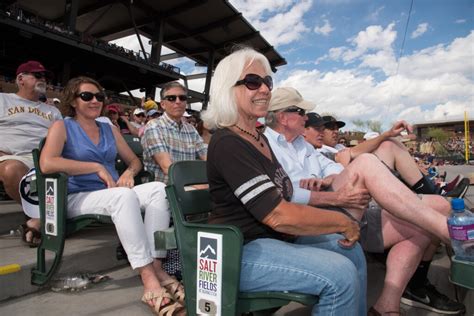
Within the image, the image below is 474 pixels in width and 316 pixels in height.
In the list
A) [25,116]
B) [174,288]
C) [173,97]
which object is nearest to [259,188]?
[174,288]

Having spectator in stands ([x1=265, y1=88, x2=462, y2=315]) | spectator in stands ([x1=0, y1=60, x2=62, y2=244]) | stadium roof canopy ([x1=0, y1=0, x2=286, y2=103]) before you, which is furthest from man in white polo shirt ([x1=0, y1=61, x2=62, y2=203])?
stadium roof canopy ([x1=0, y1=0, x2=286, y2=103])

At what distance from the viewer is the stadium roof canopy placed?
770 inches

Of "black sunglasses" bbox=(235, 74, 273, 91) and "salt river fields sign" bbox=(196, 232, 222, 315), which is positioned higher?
"black sunglasses" bbox=(235, 74, 273, 91)

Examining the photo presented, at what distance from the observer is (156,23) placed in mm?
22312

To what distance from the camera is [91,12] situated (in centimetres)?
2064

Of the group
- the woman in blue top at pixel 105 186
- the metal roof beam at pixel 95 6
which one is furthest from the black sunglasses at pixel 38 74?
the metal roof beam at pixel 95 6

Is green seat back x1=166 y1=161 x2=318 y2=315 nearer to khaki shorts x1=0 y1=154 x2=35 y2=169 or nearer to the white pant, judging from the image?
the white pant

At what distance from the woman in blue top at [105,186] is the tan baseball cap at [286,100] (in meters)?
1.08

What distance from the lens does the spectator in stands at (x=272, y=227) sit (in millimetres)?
1335

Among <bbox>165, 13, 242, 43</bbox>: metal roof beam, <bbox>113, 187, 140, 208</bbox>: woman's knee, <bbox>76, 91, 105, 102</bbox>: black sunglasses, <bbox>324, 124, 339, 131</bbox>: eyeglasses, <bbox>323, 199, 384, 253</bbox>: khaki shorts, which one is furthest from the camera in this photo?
<bbox>165, 13, 242, 43</bbox>: metal roof beam

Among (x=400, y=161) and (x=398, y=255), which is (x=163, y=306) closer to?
(x=398, y=255)

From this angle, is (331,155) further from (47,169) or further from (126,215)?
(47,169)

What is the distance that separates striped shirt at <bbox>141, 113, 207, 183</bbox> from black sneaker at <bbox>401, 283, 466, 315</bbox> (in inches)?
77.3

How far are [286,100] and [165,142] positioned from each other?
3.63 ft
